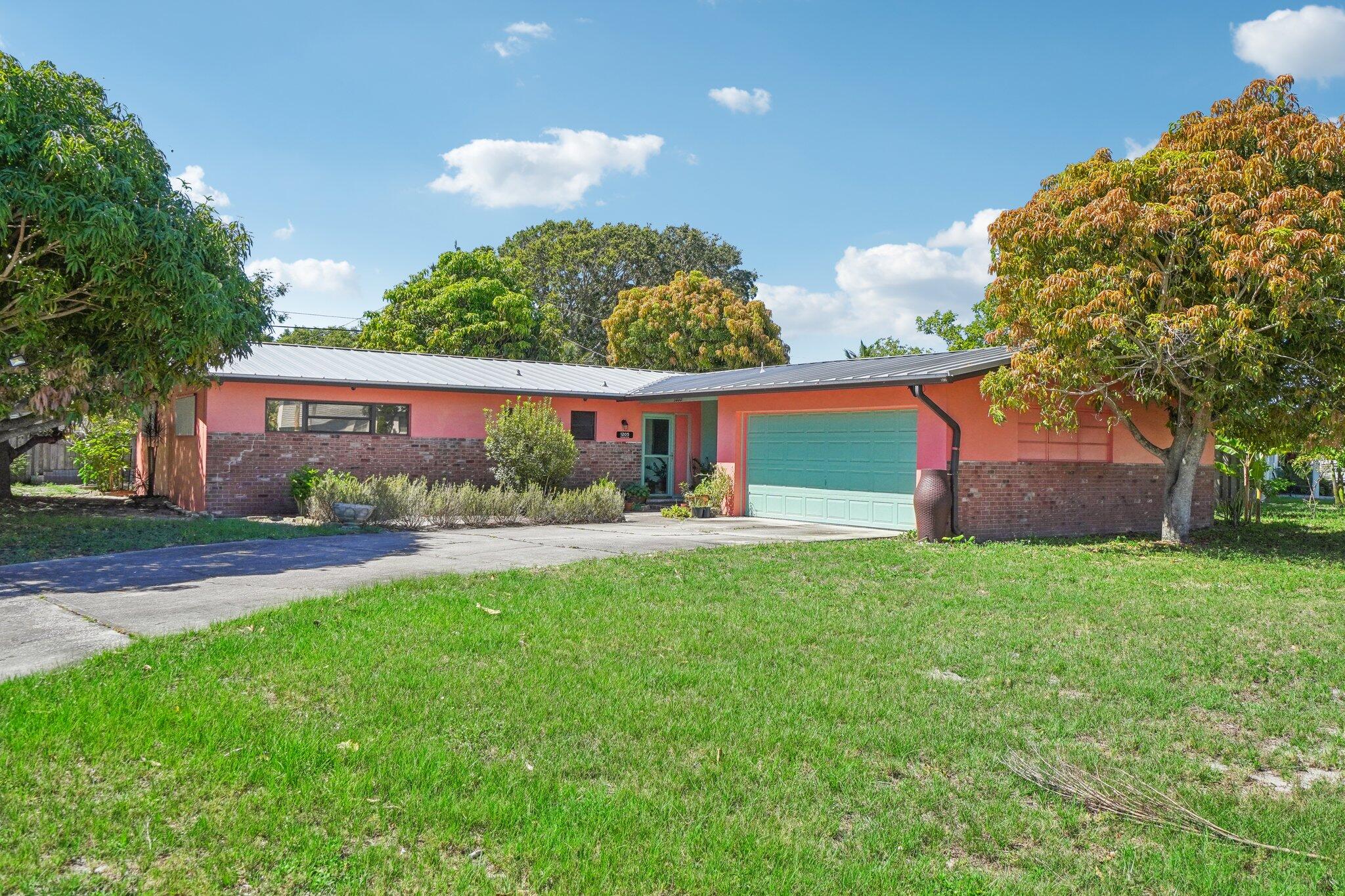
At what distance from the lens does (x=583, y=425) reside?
2048 cm

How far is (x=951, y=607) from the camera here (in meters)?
8.15

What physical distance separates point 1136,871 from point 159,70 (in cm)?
1405

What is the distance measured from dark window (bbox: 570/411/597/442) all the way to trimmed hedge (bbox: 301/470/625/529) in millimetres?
3519

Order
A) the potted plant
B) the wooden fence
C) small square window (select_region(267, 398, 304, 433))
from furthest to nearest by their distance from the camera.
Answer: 1. the wooden fence
2. the potted plant
3. small square window (select_region(267, 398, 304, 433))

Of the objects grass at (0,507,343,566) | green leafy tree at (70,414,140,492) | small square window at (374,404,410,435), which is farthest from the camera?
green leafy tree at (70,414,140,492)

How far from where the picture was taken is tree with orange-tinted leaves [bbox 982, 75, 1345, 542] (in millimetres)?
11531

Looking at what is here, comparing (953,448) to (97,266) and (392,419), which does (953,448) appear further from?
(97,266)

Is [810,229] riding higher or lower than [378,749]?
higher

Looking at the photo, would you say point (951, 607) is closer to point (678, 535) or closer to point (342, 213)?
point (678, 535)

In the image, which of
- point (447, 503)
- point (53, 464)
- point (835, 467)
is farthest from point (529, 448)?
point (53, 464)

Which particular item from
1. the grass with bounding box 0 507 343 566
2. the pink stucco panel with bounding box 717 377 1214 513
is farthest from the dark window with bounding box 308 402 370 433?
the pink stucco panel with bounding box 717 377 1214 513

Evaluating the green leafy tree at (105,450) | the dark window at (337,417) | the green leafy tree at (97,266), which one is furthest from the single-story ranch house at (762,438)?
the green leafy tree at (97,266)

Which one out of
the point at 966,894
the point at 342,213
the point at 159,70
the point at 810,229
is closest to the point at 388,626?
the point at 966,894

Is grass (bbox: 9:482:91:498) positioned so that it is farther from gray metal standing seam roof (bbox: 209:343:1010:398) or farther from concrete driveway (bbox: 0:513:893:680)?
concrete driveway (bbox: 0:513:893:680)
